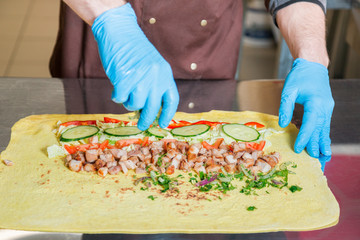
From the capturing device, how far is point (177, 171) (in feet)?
5.95

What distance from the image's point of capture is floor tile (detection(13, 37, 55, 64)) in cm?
515

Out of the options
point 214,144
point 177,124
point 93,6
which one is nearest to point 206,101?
point 177,124

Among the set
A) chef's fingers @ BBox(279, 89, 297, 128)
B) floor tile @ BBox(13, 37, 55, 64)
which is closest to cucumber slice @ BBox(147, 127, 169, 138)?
chef's fingers @ BBox(279, 89, 297, 128)

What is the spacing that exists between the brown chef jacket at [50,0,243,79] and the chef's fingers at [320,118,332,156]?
800mm

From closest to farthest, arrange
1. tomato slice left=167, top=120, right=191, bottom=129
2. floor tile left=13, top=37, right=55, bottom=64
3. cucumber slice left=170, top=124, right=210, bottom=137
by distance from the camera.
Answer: cucumber slice left=170, top=124, right=210, bottom=137
tomato slice left=167, top=120, right=191, bottom=129
floor tile left=13, top=37, right=55, bottom=64

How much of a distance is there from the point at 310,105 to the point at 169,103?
643 millimetres

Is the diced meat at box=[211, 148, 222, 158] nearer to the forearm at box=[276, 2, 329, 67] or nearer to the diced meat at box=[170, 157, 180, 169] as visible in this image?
the diced meat at box=[170, 157, 180, 169]

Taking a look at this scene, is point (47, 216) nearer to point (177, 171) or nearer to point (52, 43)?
point (177, 171)

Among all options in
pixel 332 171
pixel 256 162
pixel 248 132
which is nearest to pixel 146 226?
pixel 256 162

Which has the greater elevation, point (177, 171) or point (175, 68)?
point (175, 68)

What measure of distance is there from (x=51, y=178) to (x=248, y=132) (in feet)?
2.97

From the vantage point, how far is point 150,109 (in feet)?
5.60

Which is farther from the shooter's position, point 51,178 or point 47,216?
point 51,178

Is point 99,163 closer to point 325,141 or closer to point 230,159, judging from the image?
point 230,159
